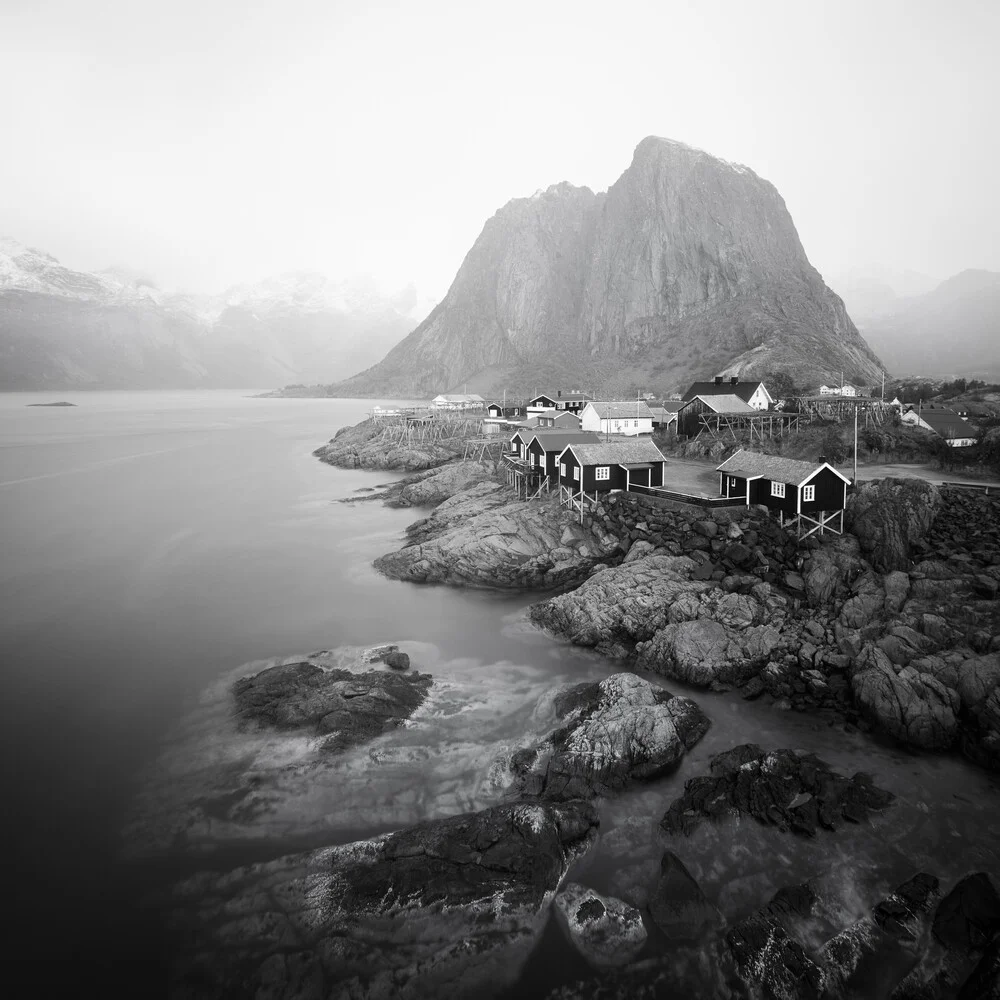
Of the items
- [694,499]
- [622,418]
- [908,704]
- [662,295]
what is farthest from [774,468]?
[662,295]

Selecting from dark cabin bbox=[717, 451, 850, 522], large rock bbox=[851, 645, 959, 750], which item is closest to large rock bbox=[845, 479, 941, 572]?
dark cabin bbox=[717, 451, 850, 522]

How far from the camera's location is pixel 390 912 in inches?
444

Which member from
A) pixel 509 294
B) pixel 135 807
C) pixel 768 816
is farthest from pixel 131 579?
pixel 509 294

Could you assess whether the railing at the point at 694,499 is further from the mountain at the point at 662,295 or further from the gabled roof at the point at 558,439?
the mountain at the point at 662,295

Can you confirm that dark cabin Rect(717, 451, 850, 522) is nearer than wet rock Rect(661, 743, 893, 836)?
No

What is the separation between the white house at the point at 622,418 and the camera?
54.3 meters

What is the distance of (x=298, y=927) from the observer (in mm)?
11156

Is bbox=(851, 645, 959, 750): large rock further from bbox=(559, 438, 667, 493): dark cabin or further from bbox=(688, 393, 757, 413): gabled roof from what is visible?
bbox=(688, 393, 757, 413): gabled roof

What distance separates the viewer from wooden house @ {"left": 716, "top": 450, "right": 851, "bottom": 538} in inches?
1069

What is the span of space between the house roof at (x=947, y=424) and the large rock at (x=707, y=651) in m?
29.3

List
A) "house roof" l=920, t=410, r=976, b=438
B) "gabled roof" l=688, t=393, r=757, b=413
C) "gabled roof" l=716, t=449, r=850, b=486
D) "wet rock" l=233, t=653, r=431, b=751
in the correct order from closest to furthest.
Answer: "wet rock" l=233, t=653, r=431, b=751, "gabled roof" l=716, t=449, r=850, b=486, "house roof" l=920, t=410, r=976, b=438, "gabled roof" l=688, t=393, r=757, b=413

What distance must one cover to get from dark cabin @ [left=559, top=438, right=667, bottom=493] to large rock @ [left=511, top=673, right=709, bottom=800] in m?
16.6

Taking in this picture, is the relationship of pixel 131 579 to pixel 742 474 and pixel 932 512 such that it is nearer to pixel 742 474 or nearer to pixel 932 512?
pixel 742 474

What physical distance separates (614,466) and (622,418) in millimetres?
22399
